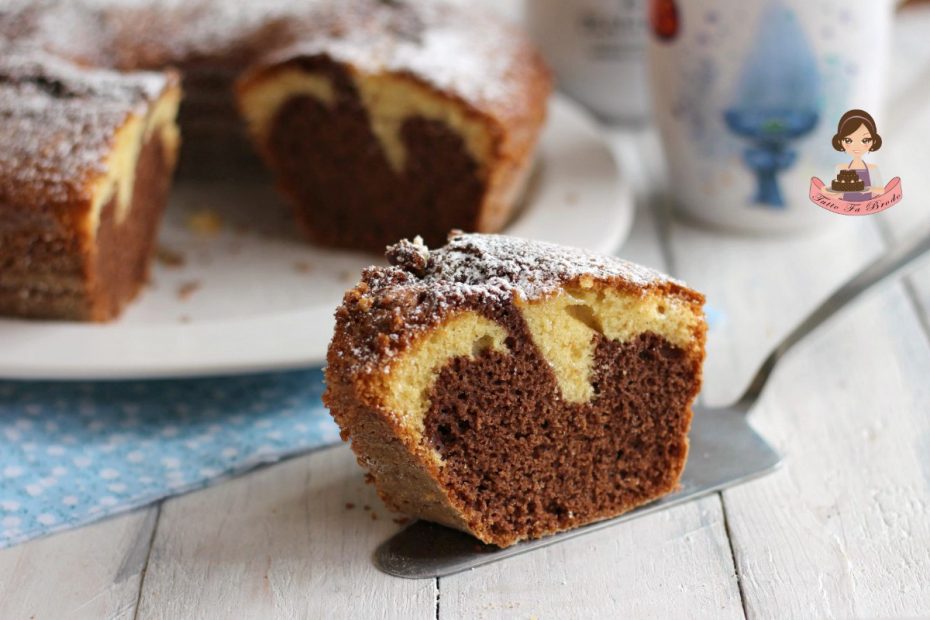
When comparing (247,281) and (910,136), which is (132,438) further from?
(910,136)

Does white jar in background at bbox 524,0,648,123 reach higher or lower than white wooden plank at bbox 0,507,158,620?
higher

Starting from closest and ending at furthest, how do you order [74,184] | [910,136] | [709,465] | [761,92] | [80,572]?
1. [80,572]
2. [709,465]
3. [74,184]
4. [761,92]
5. [910,136]

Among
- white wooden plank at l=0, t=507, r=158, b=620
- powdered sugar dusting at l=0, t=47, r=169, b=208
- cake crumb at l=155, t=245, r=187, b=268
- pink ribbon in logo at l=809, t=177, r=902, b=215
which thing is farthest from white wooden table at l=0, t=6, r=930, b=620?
cake crumb at l=155, t=245, r=187, b=268

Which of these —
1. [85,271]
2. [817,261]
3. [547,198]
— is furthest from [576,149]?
[85,271]

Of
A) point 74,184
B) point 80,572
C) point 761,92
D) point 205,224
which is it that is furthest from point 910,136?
point 80,572

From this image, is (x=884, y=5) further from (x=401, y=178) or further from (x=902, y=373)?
(x=401, y=178)

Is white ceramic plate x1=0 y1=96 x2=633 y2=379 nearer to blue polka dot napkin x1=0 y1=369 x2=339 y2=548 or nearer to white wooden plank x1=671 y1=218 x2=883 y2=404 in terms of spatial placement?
blue polka dot napkin x1=0 y1=369 x2=339 y2=548

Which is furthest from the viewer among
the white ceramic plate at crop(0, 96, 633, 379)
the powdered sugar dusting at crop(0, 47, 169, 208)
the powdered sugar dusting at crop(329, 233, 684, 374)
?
the powdered sugar dusting at crop(0, 47, 169, 208)

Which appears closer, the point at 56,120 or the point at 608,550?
the point at 608,550
